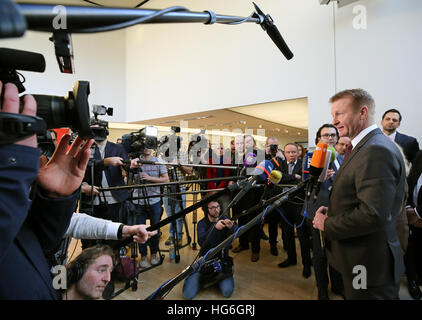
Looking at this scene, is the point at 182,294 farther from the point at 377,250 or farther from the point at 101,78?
the point at 101,78

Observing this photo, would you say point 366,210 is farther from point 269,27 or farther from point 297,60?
point 297,60

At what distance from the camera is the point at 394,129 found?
2240 mm

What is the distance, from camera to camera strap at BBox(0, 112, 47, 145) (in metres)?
0.32

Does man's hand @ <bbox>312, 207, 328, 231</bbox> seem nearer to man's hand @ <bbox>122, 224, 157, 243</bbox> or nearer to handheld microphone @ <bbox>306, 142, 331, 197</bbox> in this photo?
handheld microphone @ <bbox>306, 142, 331, 197</bbox>

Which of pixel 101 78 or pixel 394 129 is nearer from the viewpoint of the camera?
pixel 394 129

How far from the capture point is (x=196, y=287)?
75.9 inches

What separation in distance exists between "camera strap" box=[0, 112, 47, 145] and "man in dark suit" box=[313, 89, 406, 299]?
110 centimetres

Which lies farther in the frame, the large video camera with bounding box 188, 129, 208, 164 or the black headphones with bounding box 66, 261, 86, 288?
the large video camera with bounding box 188, 129, 208, 164

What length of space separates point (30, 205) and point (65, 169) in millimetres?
103

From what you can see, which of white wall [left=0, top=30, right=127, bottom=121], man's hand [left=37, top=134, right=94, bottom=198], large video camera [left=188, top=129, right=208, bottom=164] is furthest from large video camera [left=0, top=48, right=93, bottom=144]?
white wall [left=0, top=30, right=127, bottom=121]

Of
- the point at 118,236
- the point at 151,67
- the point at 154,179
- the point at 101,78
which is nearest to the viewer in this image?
the point at 118,236

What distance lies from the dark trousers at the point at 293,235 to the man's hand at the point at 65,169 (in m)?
2.22
